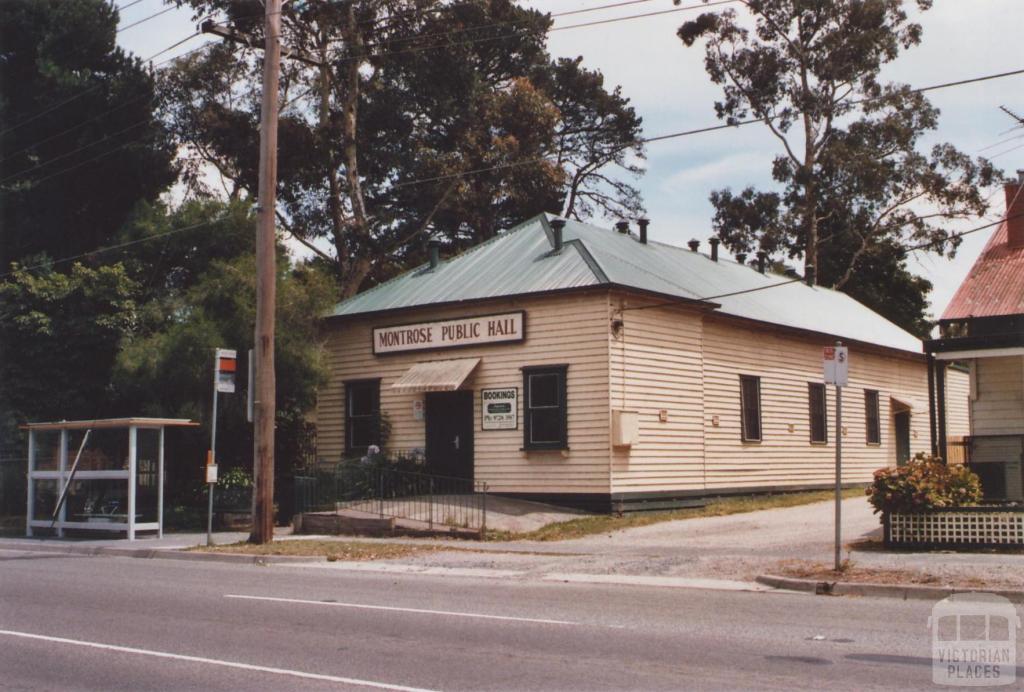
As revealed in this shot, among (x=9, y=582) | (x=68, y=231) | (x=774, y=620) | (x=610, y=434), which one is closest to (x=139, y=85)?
(x=68, y=231)

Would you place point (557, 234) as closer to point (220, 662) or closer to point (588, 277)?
point (588, 277)

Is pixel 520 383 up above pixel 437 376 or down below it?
below

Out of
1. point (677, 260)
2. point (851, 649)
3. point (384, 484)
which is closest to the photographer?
point (851, 649)

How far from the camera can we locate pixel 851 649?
29.3ft

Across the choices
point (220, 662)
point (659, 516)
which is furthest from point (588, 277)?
point (220, 662)

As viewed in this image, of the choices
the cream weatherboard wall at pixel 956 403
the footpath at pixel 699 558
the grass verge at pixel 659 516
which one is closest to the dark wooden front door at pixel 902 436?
the cream weatherboard wall at pixel 956 403

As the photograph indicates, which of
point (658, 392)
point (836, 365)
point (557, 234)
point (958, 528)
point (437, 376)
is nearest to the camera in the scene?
point (836, 365)

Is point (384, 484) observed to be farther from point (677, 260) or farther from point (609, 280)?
point (677, 260)

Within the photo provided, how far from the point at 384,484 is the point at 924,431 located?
20.6 m

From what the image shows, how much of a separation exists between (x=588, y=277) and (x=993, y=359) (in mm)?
8810

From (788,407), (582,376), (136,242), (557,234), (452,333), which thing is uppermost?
(136,242)

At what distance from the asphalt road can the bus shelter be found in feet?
24.4

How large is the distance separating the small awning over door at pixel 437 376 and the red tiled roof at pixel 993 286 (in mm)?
10257

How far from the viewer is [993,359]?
928 inches
